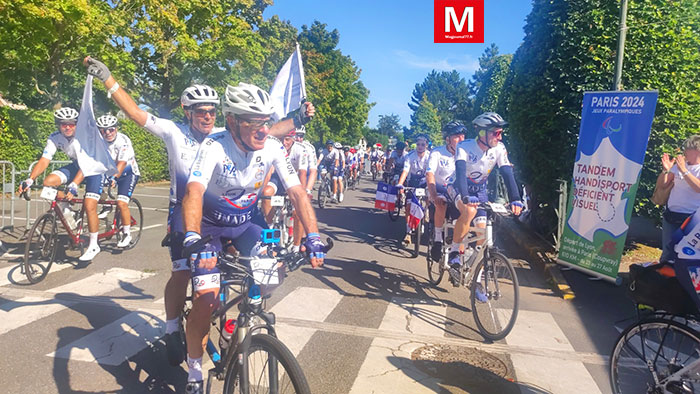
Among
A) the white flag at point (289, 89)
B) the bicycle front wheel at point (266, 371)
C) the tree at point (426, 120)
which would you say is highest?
the tree at point (426, 120)

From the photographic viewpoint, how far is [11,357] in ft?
13.9

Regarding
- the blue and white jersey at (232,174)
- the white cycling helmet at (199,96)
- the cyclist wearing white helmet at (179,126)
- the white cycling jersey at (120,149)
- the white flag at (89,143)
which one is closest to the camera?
the blue and white jersey at (232,174)

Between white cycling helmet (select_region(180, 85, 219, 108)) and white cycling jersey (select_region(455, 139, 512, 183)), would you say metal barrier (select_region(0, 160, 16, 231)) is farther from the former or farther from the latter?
white cycling jersey (select_region(455, 139, 512, 183))

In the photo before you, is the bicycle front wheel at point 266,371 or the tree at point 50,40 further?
the tree at point 50,40

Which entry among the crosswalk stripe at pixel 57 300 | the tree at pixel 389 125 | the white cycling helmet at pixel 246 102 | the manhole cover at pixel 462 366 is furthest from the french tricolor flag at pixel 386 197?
the tree at pixel 389 125

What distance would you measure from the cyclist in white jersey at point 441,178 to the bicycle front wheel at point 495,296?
1356mm

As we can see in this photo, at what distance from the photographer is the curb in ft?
24.2

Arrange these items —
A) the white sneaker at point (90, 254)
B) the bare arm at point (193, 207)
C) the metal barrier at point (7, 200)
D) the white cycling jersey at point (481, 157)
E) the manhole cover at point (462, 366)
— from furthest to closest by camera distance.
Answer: the metal barrier at point (7, 200) < the white sneaker at point (90, 254) < the white cycling jersey at point (481, 157) < the manhole cover at point (462, 366) < the bare arm at point (193, 207)

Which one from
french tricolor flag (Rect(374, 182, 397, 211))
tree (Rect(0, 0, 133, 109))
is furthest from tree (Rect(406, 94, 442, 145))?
french tricolor flag (Rect(374, 182, 397, 211))

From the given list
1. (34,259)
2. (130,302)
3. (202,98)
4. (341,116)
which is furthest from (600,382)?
(341,116)

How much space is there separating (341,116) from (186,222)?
56.9 m

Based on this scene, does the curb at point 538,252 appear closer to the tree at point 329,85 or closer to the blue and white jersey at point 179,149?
the blue and white jersey at point 179,149

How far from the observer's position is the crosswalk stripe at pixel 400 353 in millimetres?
4062

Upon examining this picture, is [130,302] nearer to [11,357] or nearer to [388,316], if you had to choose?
[11,357]
